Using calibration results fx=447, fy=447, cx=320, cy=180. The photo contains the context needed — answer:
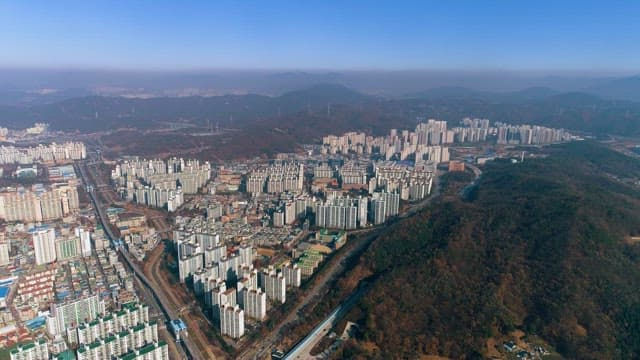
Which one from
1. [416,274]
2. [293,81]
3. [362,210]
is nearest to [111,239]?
[362,210]

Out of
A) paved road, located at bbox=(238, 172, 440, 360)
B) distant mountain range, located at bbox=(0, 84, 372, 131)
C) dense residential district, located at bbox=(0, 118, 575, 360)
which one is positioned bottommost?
paved road, located at bbox=(238, 172, 440, 360)

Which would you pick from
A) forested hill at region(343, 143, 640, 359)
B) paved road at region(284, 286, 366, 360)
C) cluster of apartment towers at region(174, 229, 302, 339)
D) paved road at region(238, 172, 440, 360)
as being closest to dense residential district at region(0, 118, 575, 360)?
cluster of apartment towers at region(174, 229, 302, 339)

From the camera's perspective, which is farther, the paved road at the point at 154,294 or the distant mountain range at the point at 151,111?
the distant mountain range at the point at 151,111

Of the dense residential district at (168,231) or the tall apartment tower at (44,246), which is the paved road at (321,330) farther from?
the tall apartment tower at (44,246)

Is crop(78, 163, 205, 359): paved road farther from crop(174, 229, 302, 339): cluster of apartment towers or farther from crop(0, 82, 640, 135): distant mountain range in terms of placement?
crop(0, 82, 640, 135): distant mountain range

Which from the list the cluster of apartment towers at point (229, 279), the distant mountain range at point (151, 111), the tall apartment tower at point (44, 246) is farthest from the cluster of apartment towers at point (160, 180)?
the distant mountain range at point (151, 111)

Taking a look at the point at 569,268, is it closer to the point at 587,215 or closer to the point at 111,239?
the point at 587,215

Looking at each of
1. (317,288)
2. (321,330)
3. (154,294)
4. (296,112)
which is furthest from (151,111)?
(321,330)
